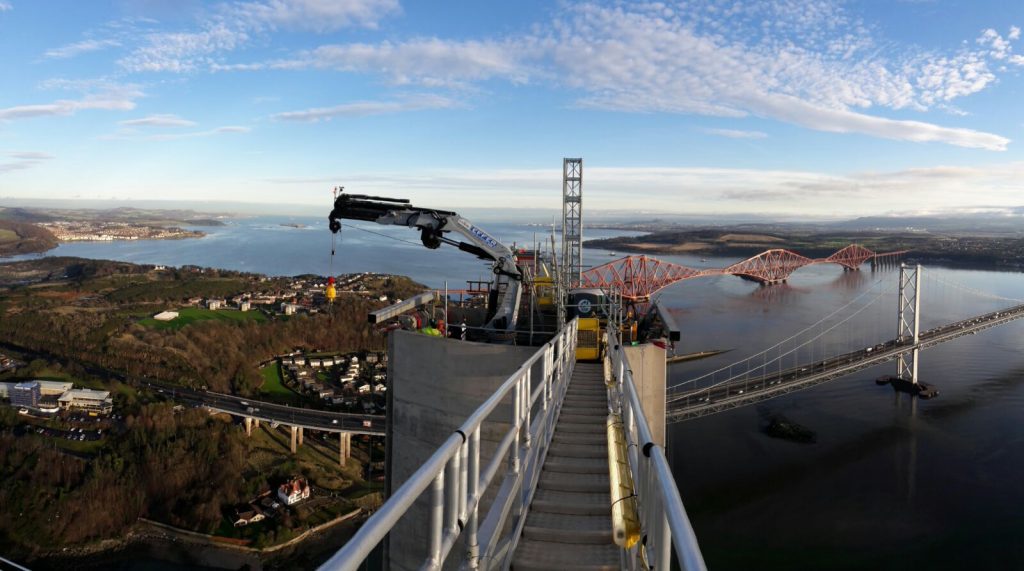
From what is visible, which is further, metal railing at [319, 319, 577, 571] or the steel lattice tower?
the steel lattice tower

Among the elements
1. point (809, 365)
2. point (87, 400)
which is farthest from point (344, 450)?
point (809, 365)

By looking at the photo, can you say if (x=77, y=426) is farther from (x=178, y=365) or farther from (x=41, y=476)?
(x=178, y=365)

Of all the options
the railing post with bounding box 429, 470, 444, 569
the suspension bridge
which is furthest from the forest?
the railing post with bounding box 429, 470, 444, 569

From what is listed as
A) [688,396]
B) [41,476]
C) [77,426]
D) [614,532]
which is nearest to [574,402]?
[614,532]

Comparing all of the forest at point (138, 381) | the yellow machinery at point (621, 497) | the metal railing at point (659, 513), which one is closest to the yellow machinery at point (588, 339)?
the yellow machinery at point (621, 497)

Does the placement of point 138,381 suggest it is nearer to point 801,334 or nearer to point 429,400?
point 429,400

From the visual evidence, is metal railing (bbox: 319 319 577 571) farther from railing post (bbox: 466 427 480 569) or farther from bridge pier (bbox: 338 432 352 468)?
bridge pier (bbox: 338 432 352 468)
